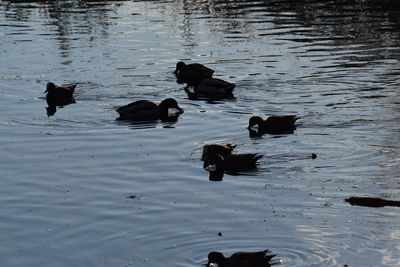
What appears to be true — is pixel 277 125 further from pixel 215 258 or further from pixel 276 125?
pixel 215 258

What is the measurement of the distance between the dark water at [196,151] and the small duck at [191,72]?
29 cm

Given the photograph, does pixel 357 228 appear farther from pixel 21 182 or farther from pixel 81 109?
pixel 81 109

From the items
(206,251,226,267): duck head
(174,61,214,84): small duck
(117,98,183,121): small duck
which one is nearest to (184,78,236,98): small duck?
(174,61,214,84): small duck

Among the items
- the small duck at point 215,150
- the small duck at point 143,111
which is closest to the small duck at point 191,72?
the small duck at point 143,111

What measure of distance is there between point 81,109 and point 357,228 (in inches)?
392

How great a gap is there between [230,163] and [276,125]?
2.76 metres

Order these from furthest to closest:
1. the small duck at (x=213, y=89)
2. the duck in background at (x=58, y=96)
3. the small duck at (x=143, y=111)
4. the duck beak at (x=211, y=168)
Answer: the small duck at (x=213, y=89) → the duck in background at (x=58, y=96) → the small duck at (x=143, y=111) → the duck beak at (x=211, y=168)

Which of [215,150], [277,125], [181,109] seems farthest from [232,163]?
[181,109]

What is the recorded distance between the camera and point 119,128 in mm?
17562

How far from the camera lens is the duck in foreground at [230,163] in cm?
1412

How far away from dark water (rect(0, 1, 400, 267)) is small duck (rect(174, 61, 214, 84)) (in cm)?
29

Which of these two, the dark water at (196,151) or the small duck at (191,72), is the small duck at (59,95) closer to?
the dark water at (196,151)

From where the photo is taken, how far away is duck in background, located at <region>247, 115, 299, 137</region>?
16688 millimetres

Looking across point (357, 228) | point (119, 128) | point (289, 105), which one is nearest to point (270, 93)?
point (289, 105)
